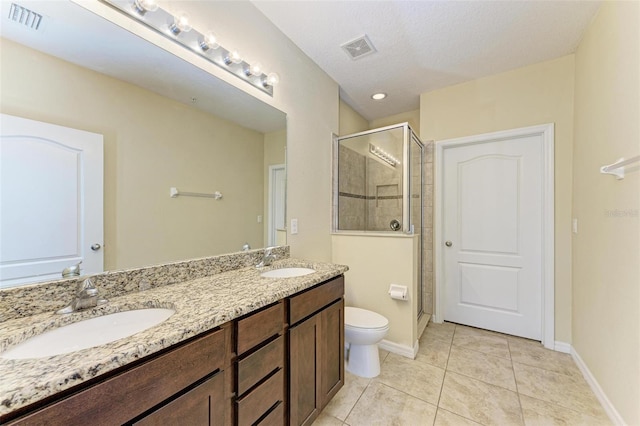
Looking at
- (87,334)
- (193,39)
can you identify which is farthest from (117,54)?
(87,334)

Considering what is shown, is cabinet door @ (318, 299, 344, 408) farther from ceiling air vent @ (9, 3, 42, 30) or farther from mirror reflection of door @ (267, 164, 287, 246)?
ceiling air vent @ (9, 3, 42, 30)

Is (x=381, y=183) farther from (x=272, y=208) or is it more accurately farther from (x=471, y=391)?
(x=471, y=391)

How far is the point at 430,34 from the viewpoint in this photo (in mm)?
1962

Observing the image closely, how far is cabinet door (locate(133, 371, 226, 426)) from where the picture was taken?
0.72m

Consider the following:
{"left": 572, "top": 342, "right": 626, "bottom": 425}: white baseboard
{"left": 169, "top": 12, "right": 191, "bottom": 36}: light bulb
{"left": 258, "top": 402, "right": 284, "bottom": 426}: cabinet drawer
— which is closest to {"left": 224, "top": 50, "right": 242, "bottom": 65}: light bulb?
{"left": 169, "top": 12, "right": 191, "bottom": 36}: light bulb

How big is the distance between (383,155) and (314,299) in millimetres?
1855

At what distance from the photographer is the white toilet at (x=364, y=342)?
186 centimetres

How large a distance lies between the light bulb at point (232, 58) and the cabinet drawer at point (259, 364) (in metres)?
1.56

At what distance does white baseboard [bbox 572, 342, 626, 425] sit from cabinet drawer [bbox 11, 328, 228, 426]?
7.06ft

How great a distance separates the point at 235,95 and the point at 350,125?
1.82 metres

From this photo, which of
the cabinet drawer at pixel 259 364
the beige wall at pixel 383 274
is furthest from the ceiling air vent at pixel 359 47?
the cabinet drawer at pixel 259 364

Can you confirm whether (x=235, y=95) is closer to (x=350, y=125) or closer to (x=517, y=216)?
(x=350, y=125)

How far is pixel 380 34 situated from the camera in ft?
6.45

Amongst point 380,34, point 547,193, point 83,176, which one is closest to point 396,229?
point 547,193
